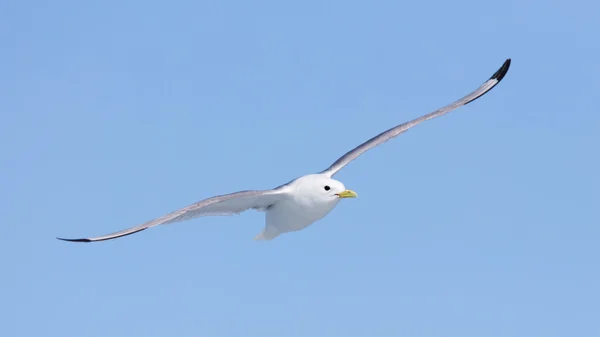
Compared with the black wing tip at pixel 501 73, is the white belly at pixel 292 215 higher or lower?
lower

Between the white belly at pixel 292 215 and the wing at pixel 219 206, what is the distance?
242 millimetres

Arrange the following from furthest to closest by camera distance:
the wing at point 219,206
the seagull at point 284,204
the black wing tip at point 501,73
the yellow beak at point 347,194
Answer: the black wing tip at point 501,73 < the yellow beak at point 347,194 < the seagull at point 284,204 < the wing at point 219,206

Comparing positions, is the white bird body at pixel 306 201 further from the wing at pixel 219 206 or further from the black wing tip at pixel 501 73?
the black wing tip at pixel 501 73

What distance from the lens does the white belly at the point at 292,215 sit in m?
21.9

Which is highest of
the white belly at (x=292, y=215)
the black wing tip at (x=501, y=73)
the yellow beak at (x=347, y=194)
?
Answer: the black wing tip at (x=501, y=73)

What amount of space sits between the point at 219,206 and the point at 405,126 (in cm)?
626

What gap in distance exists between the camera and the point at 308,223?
22547mm

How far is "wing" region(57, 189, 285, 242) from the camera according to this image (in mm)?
19513

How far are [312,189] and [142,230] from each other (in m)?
4.22

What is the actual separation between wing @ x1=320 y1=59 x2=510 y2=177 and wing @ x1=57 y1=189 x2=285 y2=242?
2174 millimetres

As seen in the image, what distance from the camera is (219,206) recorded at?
22.1 metres

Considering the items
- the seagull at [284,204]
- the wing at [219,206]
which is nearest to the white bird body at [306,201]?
the seagull at [284,204]

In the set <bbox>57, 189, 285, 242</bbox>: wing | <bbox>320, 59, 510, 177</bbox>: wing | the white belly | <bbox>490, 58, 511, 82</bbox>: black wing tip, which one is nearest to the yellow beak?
the white belly

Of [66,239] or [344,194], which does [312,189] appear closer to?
[344,194]
